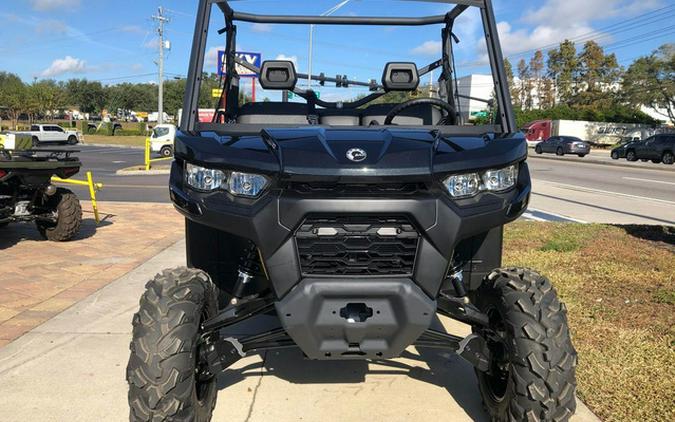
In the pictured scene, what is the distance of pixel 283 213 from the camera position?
2303 mm

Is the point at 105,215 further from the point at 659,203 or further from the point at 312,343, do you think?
the point at 659,203

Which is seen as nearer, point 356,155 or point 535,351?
point 356,155

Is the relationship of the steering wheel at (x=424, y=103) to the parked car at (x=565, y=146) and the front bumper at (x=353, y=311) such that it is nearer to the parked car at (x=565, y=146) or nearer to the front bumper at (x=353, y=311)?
the front bumper at (x=353, y=311)

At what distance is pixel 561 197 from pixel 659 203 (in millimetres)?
2112

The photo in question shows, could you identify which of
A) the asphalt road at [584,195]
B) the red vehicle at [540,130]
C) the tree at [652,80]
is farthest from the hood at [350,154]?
the tree at [652,80]

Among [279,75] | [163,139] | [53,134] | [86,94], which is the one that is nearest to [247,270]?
[279,75]

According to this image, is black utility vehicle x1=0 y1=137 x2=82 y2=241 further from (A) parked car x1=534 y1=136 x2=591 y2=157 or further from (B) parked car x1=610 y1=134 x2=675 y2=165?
(A) parked car x1=534 y1=136 x2=591 y2=157

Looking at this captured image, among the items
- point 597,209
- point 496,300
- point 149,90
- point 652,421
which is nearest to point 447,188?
point 496,300

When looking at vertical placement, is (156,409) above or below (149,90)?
below

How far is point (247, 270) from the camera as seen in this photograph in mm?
2787

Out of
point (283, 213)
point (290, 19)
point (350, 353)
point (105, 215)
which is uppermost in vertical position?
point (290, 19)

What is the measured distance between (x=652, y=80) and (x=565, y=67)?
517 inches

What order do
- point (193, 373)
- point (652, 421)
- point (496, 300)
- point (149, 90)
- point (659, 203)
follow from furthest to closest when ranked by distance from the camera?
point (149, 90), point (659, 203), point (652, 421), point (496, 300), point (193, 373)

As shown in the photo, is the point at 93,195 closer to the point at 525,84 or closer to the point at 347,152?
the point at 347,152
